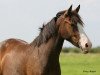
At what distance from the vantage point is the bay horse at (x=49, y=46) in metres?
9.64

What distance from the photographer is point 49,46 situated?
10164mm

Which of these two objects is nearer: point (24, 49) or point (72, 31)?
point (72, 31)

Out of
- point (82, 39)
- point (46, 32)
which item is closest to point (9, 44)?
point (46, 32)

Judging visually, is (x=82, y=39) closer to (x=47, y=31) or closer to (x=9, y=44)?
(x=47, y=31)

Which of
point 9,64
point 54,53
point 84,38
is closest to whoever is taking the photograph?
point 84,38

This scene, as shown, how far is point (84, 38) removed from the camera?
9.42m

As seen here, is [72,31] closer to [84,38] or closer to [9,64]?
[84,38]

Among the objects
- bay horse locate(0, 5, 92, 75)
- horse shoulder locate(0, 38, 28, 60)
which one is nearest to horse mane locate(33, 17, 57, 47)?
bay horse locate(0, 5, 92, 75)

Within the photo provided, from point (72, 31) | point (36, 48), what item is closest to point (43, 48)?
point (36, 48)

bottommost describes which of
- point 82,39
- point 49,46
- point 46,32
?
point 49,46

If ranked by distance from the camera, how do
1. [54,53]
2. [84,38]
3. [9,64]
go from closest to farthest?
[84,38] → [54,53] → [9,64]

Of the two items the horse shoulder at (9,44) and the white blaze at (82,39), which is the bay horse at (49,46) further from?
the horse shoulder at (9,44)

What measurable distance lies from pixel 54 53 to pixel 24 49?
0.93 metres

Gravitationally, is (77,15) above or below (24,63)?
above
